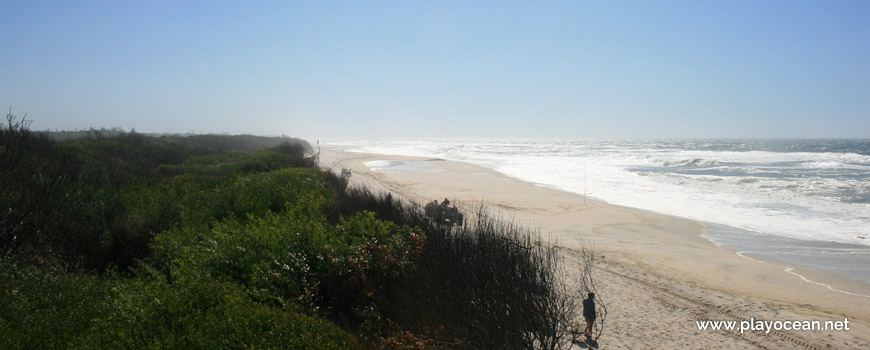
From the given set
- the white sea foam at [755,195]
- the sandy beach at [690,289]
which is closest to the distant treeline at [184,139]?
the white sea foam at [755,195]

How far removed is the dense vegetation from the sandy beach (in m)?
3.08

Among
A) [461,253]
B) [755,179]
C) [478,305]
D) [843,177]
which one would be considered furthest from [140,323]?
[843,177]

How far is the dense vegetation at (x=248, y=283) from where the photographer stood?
513 centimetres

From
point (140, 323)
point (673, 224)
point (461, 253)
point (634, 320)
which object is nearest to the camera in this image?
point (140, 323)

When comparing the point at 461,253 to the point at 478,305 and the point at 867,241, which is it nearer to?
the point at 478,305

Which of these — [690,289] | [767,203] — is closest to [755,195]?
[767,203]

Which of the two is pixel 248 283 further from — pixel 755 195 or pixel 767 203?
pixel 755 195

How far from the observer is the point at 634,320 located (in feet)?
32.9

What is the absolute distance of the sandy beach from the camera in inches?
361

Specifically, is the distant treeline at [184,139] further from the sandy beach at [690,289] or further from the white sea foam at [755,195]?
the sandy beach at [690,289]

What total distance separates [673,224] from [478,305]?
58.4 ft

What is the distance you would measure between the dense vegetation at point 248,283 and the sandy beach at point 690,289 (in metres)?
3.08

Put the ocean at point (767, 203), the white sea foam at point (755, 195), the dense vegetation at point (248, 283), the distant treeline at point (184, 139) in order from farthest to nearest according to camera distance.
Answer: the distant treeline at point (184, 139) < the white sea foam at point (755, 195) < the ocean at point (767, 203) < the dense vegetation at point (248, 283)

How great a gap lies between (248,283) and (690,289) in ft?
33.9
